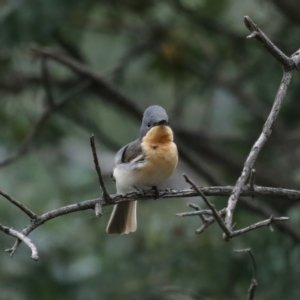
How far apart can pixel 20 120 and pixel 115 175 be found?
2.98 metres

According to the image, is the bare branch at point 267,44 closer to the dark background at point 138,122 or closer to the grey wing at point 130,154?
the grey wing at point 130,154

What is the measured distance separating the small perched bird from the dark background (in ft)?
4.76

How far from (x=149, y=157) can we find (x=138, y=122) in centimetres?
269

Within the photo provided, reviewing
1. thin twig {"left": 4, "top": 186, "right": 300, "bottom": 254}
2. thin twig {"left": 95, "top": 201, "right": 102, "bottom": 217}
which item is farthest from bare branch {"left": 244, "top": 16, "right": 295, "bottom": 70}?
thin twig {"left": 95, "top": 201, "right": 102, "bottom": 217}

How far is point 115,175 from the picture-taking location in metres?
3.95

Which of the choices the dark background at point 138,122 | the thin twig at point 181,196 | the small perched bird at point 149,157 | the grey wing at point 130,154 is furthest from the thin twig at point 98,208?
the dark background at point 138,122

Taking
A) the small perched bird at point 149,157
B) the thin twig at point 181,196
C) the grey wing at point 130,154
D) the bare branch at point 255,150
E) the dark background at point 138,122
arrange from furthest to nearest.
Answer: the dark background at point 138,122 < the grey wing at point 130,154 < the small perched bird at point 149,157 < the thin twig at point 181,196 < the bare branch at point 255,150

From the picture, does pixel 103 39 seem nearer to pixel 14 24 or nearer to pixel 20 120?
pixel 20 120

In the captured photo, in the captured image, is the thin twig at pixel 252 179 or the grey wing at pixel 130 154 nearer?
the thin twig at pixel 252 179

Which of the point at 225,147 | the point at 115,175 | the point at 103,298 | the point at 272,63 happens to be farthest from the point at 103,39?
the point at 115,175

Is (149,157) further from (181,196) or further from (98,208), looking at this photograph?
(98,208)

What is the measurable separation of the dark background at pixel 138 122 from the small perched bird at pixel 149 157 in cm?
145

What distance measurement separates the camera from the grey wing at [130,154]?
3.82 m

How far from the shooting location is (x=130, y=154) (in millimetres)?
3854
